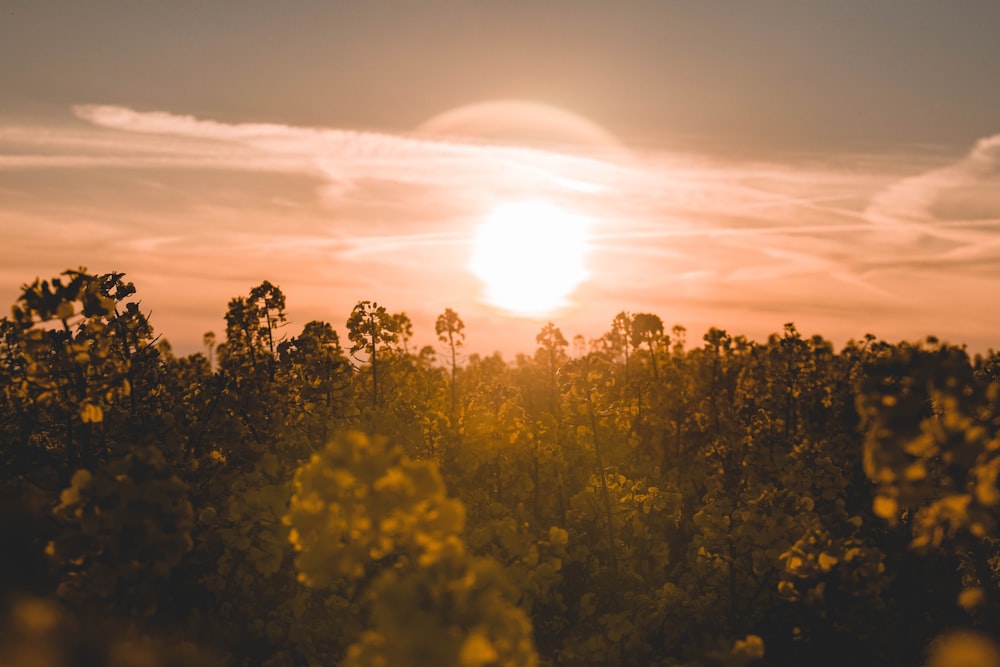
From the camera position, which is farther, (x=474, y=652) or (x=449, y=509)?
(x=449, y=509)

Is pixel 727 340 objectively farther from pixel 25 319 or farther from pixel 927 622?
pixel 25 319

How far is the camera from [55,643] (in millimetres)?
5355

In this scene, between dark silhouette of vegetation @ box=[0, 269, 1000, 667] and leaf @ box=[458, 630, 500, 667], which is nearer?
leaf @ box=[458, 630, 500, 667]

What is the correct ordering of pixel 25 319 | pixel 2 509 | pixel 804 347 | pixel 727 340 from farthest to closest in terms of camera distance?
pixel 727 340
pixel 804 347
pixel 2 509
pixel 25 319

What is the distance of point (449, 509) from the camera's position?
4.39 m

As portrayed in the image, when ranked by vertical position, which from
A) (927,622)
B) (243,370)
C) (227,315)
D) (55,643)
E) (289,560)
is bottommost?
(927,622)

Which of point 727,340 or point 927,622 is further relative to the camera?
point 727,340

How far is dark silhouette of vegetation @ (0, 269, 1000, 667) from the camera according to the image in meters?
4.68

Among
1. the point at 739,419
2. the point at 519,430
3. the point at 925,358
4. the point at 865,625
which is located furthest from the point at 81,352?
the point at 739,419

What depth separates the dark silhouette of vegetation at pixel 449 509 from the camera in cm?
468

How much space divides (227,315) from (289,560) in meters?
Result: 4.14

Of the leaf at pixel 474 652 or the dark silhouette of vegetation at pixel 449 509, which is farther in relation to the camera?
the dark silhouette of vegetation at pixel 449 509

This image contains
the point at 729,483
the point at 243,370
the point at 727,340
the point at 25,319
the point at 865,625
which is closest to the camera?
the point at 25,319

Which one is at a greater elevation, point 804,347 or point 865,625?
point 804,347
